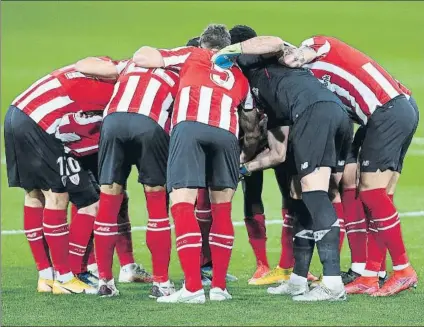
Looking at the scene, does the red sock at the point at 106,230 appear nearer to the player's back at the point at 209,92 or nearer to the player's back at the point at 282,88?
the player's back at the point at 209,92

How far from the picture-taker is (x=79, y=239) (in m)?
9.83

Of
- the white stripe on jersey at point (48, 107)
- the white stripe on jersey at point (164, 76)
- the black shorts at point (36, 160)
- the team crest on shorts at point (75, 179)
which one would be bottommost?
the team crest on shorts at point (75, 179)

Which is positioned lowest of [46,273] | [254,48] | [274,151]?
[46,273]

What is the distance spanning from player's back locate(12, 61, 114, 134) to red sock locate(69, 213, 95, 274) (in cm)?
75

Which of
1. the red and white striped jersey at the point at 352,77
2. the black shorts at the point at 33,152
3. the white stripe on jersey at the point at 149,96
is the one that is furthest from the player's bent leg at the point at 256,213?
the black shorts at the point at 33,152

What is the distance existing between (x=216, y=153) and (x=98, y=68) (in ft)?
3.89

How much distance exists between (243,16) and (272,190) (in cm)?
1151

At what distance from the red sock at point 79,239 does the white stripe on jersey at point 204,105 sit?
1.49 m

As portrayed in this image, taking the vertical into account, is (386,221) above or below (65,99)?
below

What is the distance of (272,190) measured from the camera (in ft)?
48.6

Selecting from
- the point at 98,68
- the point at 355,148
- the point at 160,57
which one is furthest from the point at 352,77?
the point at 98,68

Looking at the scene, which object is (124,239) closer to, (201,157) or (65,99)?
(65,99)

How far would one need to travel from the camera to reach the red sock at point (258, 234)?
33.5ft

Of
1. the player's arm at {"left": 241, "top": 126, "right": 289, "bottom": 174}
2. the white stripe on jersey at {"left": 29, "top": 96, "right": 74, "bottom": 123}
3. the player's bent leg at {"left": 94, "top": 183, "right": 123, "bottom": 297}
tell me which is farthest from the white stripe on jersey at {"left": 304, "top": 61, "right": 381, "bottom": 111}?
the white stripe on jersey at {"left": 29, "top": 96, "right": 74, "bottom": 123}
